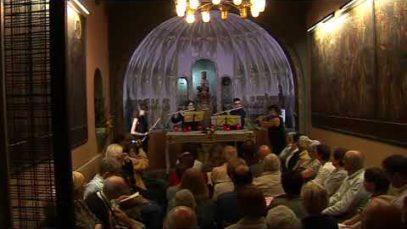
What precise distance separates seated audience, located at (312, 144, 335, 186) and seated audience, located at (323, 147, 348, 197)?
19 cm

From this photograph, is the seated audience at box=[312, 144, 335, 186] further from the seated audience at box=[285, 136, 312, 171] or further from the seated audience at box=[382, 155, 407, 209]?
the seated audience at box=[382, 155, 407, 209]

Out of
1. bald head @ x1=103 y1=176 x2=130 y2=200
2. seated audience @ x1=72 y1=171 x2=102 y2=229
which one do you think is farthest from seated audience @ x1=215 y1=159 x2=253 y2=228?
seated audience @ x1=72 y1=171 x2=102 y2=229

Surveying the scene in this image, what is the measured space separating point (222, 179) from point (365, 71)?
156 inches

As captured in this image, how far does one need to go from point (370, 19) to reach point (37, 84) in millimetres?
7526

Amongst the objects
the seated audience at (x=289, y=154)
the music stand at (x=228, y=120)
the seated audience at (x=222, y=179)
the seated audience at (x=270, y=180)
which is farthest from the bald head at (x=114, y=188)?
the music stand at (x=228, y=120)

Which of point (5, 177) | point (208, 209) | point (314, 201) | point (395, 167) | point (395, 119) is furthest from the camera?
point (395, 119)

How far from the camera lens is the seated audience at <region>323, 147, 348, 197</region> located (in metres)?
6.42

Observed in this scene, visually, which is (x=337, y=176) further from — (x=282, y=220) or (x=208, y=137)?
(x=208, y=137)

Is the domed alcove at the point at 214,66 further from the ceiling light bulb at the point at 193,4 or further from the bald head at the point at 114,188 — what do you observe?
the bald head at the point at 114,188

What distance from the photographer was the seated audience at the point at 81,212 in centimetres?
471

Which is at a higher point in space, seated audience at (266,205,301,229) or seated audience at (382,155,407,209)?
seated audience at (382,155,407,209)

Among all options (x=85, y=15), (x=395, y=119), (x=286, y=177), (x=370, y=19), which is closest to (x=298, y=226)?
(x=286, y=177)

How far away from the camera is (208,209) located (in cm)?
565

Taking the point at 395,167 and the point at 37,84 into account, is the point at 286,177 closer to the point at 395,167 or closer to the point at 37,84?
the point at 395,167
